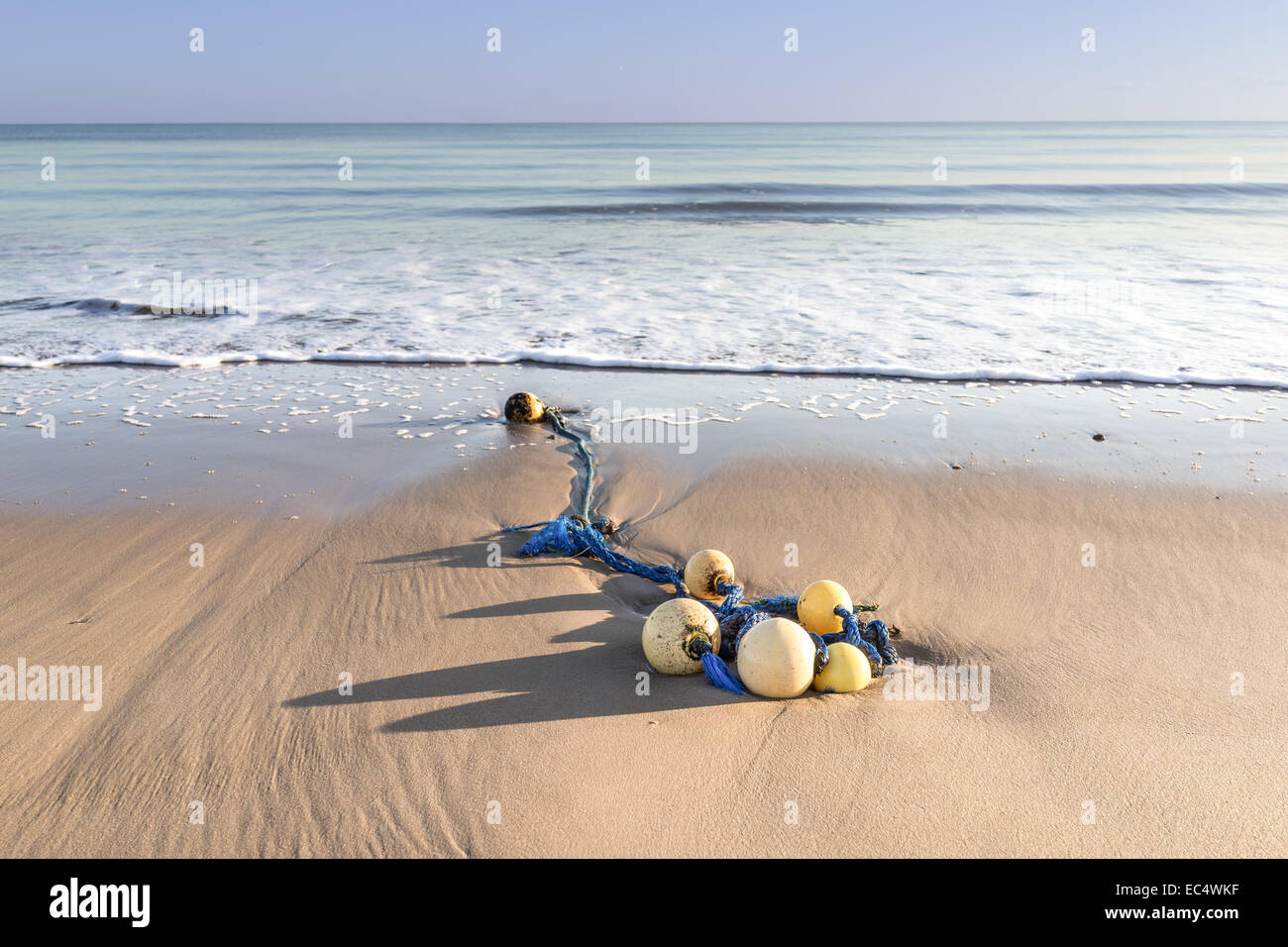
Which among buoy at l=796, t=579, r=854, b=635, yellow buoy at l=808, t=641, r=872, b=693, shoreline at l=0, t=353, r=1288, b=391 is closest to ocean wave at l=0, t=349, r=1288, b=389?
shoreline at l=0, t=353, r=1288, b=391

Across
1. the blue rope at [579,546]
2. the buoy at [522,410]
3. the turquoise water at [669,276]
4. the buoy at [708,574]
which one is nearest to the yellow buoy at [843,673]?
the buoy at [708,574]

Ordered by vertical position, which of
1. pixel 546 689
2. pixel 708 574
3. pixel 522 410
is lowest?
pixel 546 689

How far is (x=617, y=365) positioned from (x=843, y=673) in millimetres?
5506

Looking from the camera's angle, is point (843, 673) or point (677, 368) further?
point (677, 368)

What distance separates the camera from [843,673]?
3.31 metres

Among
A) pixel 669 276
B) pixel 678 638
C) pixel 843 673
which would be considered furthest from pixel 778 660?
pixel 669 276

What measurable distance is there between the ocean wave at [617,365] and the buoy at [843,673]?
5052 mm

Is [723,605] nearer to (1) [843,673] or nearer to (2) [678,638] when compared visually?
(2) [678,638]

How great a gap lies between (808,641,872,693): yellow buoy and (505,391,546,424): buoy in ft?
12.3

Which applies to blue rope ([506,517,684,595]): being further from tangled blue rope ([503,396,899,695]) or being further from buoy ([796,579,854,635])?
buoy ([796,579,854,635])

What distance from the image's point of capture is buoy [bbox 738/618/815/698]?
10.5 ft

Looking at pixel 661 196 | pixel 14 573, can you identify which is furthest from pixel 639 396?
pixel 661 196

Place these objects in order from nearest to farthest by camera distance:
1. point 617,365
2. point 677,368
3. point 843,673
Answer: point 843,673 < point 677,368 < point 617,365
